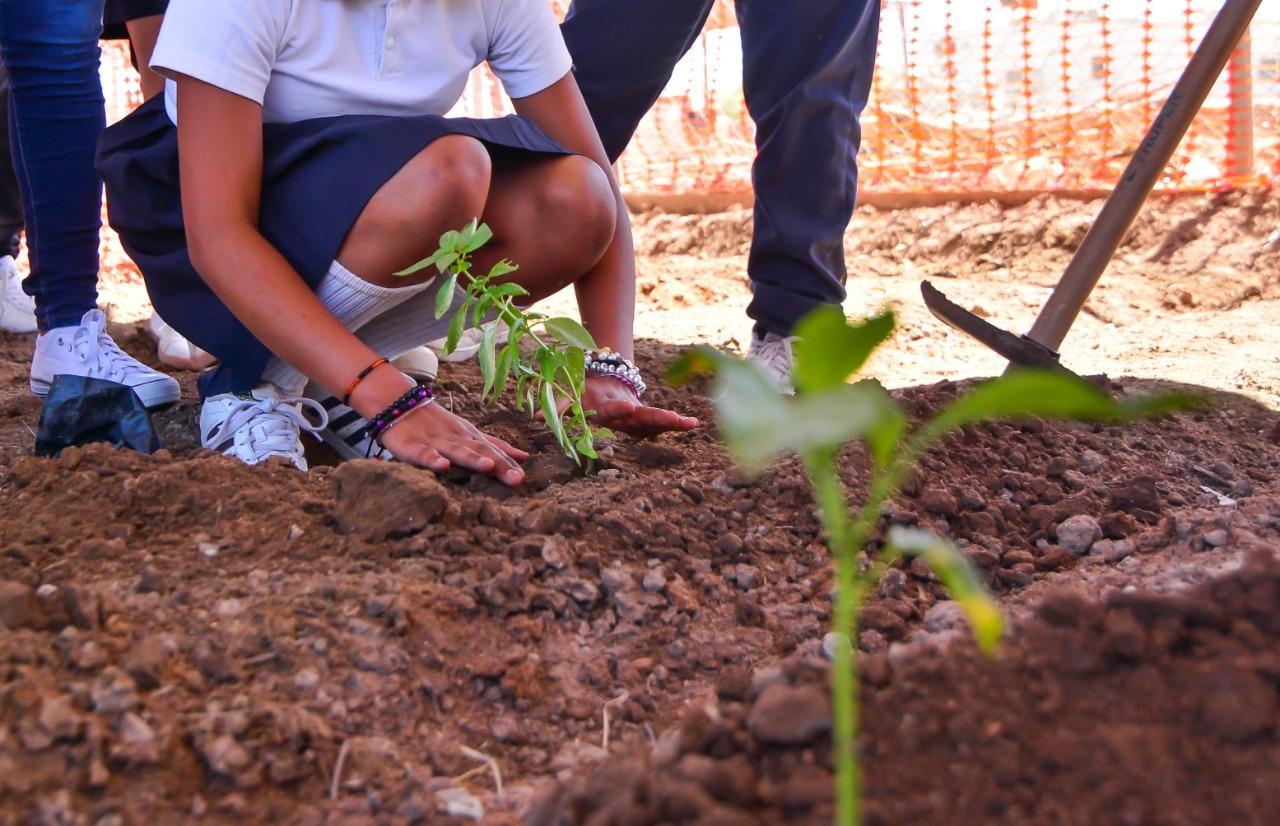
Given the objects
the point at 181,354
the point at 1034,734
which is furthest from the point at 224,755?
the point at 181,354

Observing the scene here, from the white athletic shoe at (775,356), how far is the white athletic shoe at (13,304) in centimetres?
170

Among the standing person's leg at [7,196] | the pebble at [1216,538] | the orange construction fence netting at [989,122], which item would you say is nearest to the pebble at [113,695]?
the pebble at [1216,538]

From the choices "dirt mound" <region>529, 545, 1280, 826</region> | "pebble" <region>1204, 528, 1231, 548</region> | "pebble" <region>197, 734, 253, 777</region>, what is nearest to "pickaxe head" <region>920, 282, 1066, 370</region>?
"pebble" <region>1204, 528, 1231, 548</region>

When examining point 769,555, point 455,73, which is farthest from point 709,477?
point 455,73

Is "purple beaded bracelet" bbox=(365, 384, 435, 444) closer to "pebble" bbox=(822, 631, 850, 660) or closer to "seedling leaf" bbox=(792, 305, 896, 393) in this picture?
"pebble" bbox=(822, 631, 850, 660)

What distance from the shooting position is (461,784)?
3.43 ft

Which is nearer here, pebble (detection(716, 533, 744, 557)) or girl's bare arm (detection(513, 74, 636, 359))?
pebble (detection(716, 533, 744, 557))

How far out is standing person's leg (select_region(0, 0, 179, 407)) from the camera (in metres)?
2.08

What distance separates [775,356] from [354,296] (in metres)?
0.89

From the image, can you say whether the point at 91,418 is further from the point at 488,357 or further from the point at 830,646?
the point at 830,646

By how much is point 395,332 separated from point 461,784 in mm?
1188

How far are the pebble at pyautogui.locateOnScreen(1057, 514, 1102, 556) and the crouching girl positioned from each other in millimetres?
645

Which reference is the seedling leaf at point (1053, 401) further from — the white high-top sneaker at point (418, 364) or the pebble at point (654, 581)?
the white high-top sneaker at point (418, 364)

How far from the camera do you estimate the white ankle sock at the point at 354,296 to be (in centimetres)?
186
